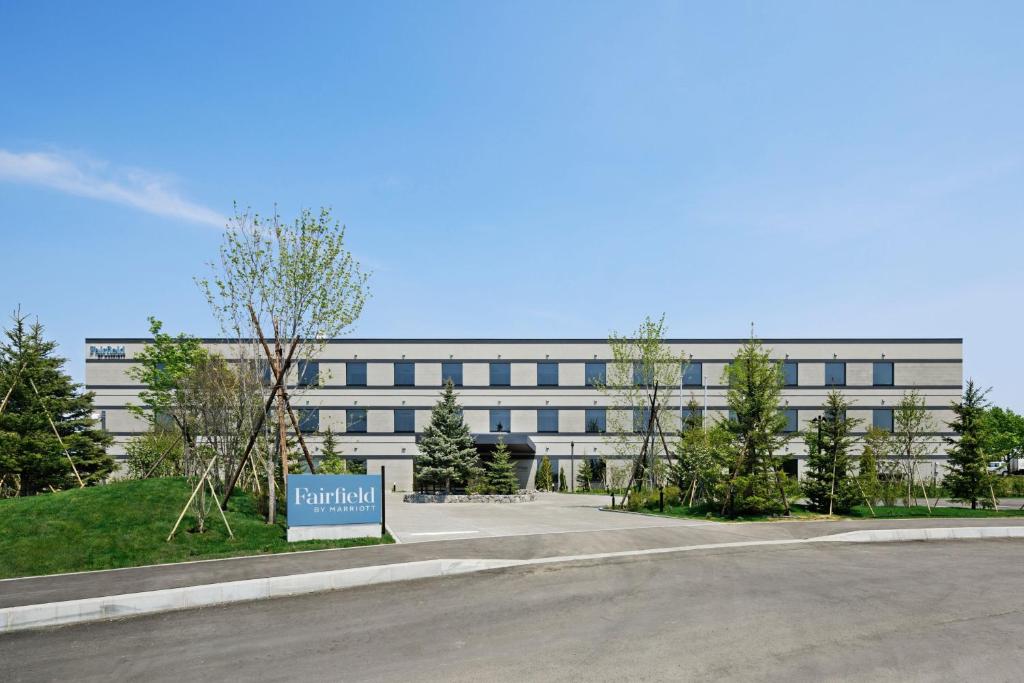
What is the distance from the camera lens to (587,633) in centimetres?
990

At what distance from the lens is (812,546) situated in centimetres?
1848

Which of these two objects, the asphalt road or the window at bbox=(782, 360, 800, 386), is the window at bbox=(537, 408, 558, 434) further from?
the asphalt road

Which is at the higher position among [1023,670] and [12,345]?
[12,345]

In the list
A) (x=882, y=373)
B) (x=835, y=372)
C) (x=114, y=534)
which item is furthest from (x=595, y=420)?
(x=114, y=534)

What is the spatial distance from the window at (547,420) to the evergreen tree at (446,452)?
14735 millimetres

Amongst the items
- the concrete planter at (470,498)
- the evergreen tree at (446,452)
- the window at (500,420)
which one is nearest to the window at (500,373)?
the window at (500,420)

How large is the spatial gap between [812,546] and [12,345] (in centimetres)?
3253

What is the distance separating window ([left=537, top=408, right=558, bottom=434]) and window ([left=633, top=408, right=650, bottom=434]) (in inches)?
373

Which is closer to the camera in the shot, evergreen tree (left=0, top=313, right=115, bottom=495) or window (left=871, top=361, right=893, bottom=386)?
evergreen tree (left=0, top=313, right=115, bottom=495)

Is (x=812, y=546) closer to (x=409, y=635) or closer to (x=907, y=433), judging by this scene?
(x=409, y=635)

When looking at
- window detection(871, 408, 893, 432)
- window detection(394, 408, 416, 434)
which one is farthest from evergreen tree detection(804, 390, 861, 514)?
window detection(394, 408, 416, 434)

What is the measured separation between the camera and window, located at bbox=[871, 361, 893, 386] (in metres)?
54.8

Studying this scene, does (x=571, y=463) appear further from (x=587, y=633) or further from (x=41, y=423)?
(x=587, y=633)

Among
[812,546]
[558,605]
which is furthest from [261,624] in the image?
[812,546]
